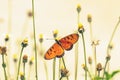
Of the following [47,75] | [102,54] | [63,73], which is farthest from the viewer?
[102,54]

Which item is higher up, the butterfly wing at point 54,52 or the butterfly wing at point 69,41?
the butterfly wing at point 69,41

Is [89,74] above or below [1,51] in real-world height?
below

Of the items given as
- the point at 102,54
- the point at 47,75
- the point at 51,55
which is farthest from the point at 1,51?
the point at 102,54

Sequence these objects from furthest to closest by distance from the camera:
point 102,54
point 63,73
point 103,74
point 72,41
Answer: point 102,54
point 103,74
point 72,41
point 63,73

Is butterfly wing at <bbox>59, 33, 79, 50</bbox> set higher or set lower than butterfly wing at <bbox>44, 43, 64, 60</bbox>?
higher

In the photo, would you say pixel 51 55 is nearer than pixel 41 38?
Yes

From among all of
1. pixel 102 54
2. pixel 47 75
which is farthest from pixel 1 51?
pixel 102 54

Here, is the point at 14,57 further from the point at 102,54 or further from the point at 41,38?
the point at 102,54
